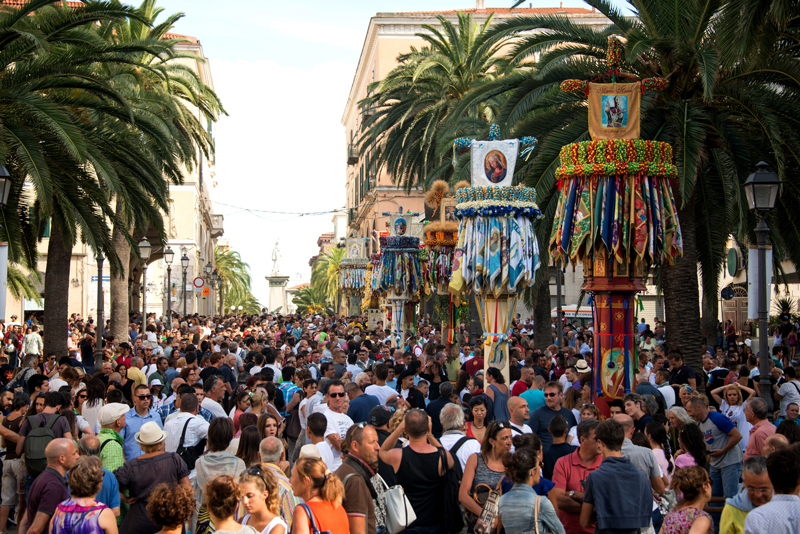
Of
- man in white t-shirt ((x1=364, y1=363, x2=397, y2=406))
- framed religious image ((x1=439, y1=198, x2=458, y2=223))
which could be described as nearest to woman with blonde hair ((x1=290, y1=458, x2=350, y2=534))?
man in white t-shirt ((x1=364, y1=363, x2=397, y2=406))

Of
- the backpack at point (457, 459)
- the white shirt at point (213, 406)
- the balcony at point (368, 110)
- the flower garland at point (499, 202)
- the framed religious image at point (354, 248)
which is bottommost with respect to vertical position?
the backpack at point (457, 459)

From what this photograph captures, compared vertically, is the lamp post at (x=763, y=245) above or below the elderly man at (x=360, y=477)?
above

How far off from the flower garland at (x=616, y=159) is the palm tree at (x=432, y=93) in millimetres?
12349

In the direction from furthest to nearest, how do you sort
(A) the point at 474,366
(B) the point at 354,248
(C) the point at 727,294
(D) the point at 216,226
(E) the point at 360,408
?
(D) the point at 216,226, (B) the point at 354,248, (C) the point at 727,294, (A) the point at 474,366, (E) the point at 360,408

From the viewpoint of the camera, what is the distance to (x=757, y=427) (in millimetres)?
7996

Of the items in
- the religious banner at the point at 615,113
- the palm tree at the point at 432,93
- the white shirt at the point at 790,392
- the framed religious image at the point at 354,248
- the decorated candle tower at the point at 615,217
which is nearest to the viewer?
the white shirt at the point at 790,392

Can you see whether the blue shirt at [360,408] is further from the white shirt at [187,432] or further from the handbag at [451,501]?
the handbag at [451,501]

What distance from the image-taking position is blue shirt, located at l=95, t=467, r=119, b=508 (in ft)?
20.2

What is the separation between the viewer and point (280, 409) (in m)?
10.8

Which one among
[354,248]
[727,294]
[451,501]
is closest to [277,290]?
[354,248]

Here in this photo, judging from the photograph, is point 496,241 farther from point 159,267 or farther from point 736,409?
point 159,267

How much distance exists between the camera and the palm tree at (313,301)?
271 feet

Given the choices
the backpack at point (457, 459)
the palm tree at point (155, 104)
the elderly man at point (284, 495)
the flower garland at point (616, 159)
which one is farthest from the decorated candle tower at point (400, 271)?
the elderly man at point (284, 495)

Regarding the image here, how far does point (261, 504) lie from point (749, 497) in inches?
122
